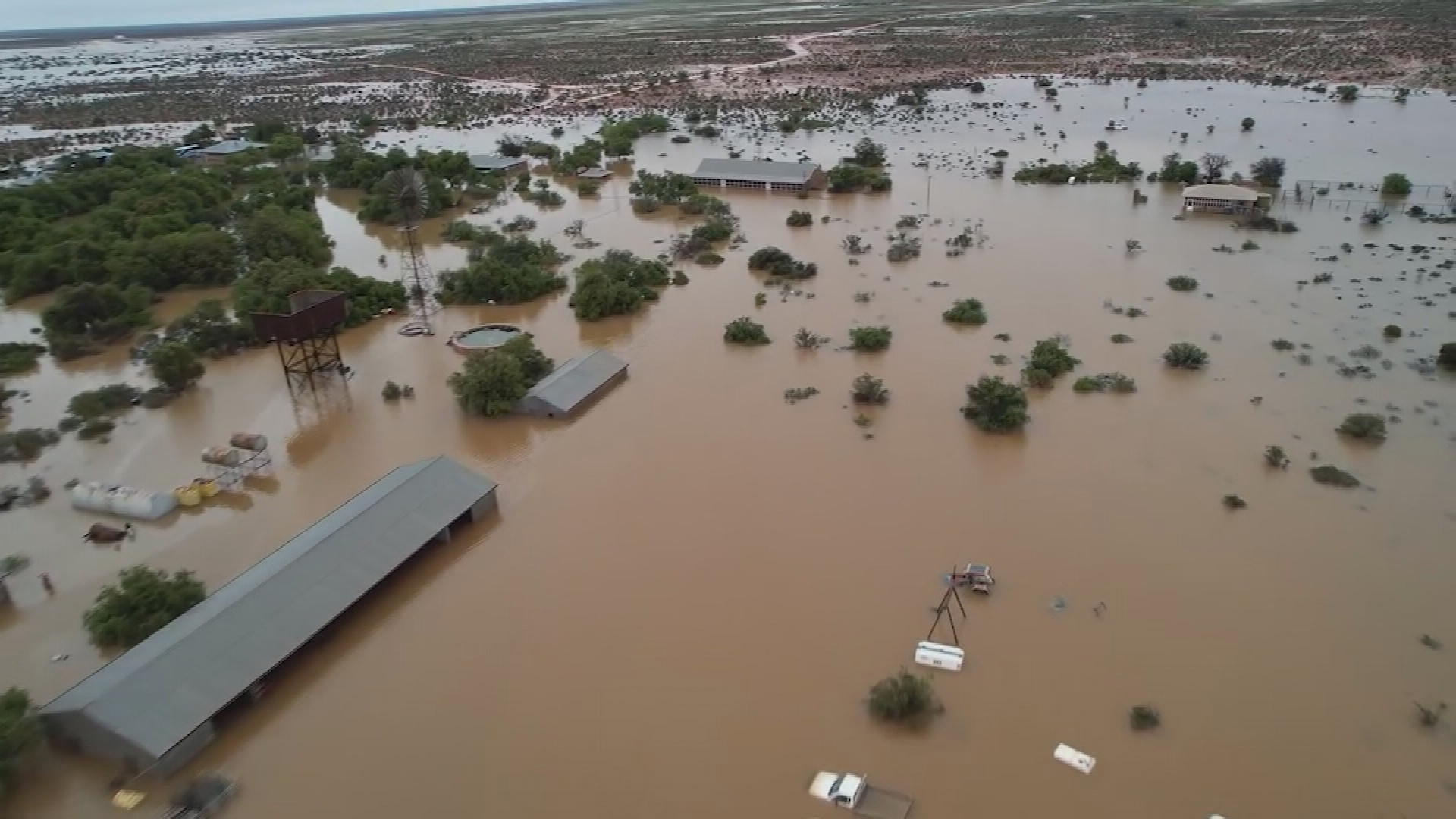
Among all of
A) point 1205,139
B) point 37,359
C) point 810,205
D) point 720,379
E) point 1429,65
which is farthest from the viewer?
point 1429,65

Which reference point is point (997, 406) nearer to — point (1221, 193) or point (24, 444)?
point (1221, 193)

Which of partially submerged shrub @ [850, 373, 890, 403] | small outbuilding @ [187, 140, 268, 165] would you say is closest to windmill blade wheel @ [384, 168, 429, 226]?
partially submerged shrub @ [850, 373, 890, 403]

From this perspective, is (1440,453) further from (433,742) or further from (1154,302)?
(433,742)

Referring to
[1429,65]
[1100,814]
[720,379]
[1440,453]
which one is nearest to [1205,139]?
[1429,65]

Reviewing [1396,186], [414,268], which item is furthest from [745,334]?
[1396,186]

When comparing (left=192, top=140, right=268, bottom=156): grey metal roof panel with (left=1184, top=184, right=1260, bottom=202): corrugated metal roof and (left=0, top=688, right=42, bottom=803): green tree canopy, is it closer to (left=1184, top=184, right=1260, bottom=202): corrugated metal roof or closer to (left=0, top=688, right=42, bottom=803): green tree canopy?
(left=0, top=688, right=42, bottom=803): green tree canopy

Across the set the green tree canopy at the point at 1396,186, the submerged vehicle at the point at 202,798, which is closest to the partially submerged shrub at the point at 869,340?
the submerged vehicle at the point at 202,798

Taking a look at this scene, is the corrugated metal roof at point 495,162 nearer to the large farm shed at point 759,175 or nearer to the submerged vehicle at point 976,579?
the large farm shed at point 759,175
